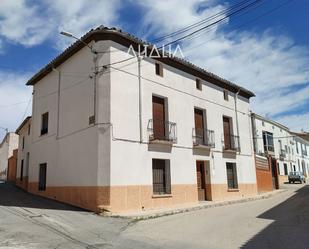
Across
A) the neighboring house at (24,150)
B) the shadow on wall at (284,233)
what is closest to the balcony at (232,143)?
the shadow on wall at (284,233)

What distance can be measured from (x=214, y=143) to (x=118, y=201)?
25.2 ft

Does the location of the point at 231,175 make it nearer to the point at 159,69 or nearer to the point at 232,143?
the point at 232,143

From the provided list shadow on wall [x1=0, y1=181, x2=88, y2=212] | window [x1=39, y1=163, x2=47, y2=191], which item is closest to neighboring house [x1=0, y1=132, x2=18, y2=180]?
window [x1=39, y1=163, x2=47, y2=191]

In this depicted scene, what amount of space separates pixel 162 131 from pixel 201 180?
4.10 metres

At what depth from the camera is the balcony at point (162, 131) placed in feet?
48.9

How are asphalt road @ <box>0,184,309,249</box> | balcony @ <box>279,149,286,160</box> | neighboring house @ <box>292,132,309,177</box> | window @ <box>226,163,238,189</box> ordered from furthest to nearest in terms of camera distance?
neighboring house @ <box>292,132,309,177</box>
balcony @ <box>279,149,286,160</box>
window @ <box>226,163,238,189</box>
asphalt road @ <box>0,184,309,249</box>

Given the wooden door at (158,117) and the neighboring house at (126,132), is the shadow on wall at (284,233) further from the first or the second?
the wooden door at (158,117)

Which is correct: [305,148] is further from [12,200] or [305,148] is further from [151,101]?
[12,200]

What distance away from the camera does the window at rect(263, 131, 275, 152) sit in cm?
3584

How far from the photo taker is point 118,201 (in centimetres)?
1296

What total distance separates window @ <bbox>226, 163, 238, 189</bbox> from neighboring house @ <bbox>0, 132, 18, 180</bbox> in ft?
78.0

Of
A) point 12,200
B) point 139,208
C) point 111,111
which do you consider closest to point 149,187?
point 139,208

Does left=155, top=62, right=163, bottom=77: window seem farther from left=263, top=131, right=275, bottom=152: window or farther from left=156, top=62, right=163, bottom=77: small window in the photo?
left=263, top=131, right=275, bottom=152: window

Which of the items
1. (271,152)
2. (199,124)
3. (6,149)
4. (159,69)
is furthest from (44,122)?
(271,152)
